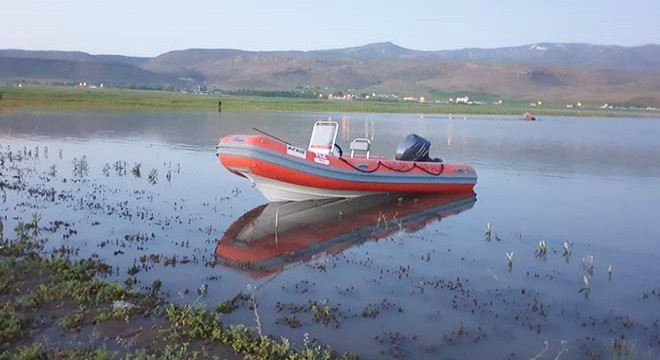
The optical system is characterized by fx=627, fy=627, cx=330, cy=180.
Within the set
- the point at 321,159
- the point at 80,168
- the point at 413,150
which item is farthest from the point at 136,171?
the point at 413,150

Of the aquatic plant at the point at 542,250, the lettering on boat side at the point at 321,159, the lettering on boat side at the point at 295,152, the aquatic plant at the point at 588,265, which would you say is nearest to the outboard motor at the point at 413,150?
the lettering on boat side at the point at 321,159

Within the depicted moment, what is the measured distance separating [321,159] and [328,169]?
0.29m

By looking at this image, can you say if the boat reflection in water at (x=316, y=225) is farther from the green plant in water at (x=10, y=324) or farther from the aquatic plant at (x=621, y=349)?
the aquatic plant at (x=621, y=349)

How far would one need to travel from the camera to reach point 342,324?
7.36 metres

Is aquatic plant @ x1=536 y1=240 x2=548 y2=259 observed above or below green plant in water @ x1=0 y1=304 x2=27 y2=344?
below

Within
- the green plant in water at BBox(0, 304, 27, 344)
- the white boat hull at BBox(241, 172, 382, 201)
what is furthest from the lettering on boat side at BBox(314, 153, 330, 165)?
the green plant in water at BBox(0, 304, 27, 344)

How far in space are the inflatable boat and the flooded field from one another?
43 cm

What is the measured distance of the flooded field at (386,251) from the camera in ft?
24.4

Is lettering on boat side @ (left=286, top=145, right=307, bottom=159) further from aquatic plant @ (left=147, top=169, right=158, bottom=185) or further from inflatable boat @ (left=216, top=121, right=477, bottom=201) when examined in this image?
aquatic plant @ (left=147, top=169, right=158, bottom=185)

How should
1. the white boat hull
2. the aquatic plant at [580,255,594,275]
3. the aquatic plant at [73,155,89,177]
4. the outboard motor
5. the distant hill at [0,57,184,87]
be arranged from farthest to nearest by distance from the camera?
the distant hill at [0,57,184,87], the aquatic plant at [73,155,89,177], the outboard motor, the white boat hull, the aquatic plant at [580,255,594,275]

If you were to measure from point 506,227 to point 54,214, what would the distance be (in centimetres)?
913

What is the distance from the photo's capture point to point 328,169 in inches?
565

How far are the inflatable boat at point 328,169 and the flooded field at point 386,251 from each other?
1.41ft

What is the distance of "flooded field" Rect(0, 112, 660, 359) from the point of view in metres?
7.43
